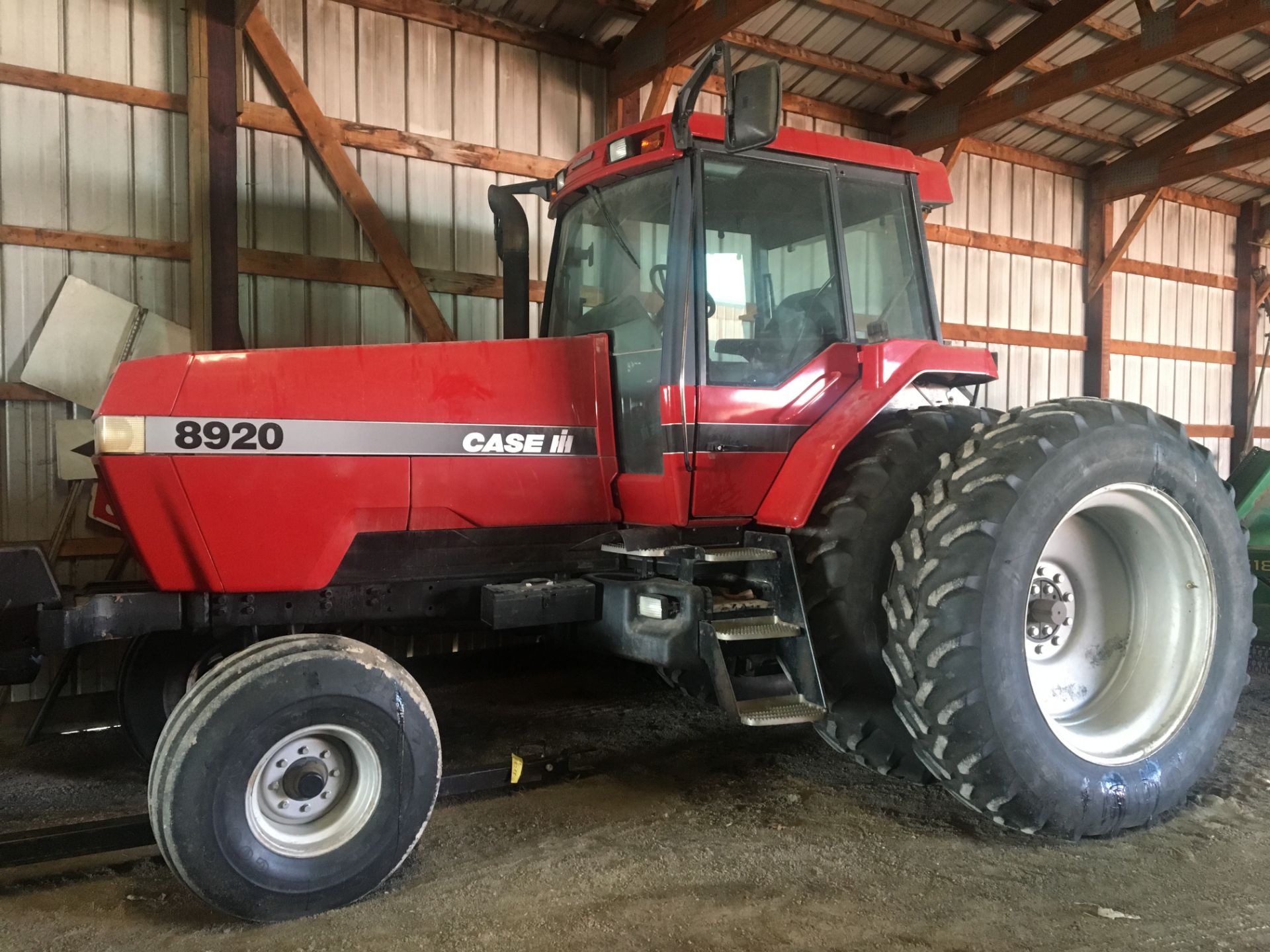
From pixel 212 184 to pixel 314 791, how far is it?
13.2 feet

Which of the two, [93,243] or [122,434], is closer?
[122,434]

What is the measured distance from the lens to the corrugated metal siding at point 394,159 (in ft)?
18.7

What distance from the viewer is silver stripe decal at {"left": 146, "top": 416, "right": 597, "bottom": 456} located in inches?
114

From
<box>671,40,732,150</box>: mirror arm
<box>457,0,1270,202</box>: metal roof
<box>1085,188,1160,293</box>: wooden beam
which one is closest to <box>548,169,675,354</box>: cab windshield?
<box>671,40,732,150</box>: mirror arm

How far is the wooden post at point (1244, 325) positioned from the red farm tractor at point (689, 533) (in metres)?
9.73

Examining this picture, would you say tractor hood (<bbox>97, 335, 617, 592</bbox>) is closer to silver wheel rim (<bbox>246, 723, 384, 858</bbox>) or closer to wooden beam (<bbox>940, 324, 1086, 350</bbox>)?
silver wheel rim (<bbox>246, 723, 384, 858</bbox>)

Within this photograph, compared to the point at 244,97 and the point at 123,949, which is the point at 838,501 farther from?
the point at 244,97

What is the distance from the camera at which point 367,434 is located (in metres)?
3.10

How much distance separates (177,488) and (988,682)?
2.60 meters

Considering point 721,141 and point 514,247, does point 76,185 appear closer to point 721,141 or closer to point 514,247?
point 514,247

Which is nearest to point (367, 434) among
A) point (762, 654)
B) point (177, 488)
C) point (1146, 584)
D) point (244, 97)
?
point (177, 488)

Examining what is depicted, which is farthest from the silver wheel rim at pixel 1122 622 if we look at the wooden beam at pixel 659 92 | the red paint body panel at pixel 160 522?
the wooden beam at pixel 659 92

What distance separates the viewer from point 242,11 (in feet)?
17.5

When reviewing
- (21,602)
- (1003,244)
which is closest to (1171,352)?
(1003,244)
